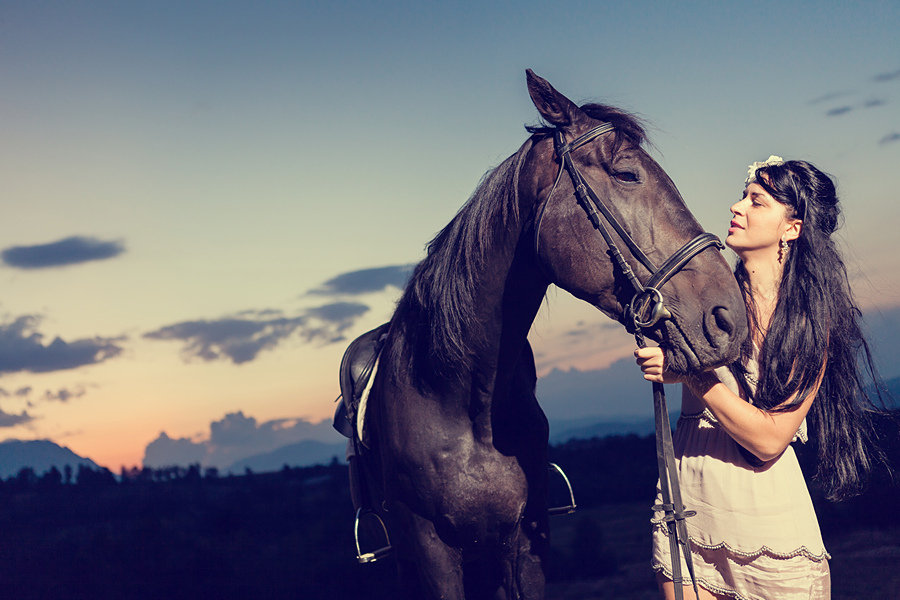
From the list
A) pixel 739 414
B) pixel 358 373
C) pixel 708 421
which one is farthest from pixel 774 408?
pixel 358 373

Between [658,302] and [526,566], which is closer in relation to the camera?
[658,302]

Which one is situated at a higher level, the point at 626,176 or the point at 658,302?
the point at 626,176

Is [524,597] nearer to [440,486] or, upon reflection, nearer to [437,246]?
[440,486]

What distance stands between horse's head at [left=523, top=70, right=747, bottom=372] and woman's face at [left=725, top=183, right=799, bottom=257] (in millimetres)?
271

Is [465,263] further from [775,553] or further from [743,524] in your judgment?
[775,553]

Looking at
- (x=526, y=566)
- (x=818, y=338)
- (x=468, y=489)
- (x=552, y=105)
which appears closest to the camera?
(x=818, y=338)

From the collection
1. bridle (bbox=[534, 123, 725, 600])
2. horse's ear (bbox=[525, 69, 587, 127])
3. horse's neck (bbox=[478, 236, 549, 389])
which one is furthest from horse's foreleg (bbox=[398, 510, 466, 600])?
horse's ear (bbox=[525, 69, 587, 127])

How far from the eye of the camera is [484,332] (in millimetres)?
2342

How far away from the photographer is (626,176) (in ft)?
6.67

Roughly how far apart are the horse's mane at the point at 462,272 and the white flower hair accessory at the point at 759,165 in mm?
764

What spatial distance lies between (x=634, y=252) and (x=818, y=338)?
0.62 m

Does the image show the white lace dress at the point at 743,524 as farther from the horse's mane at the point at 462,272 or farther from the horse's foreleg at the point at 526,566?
the horse's mane at the point at 462,272

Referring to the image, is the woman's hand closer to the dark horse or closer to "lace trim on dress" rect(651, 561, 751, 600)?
the dark horse

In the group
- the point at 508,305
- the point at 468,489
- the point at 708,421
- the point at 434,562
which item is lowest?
the point at 434,562
